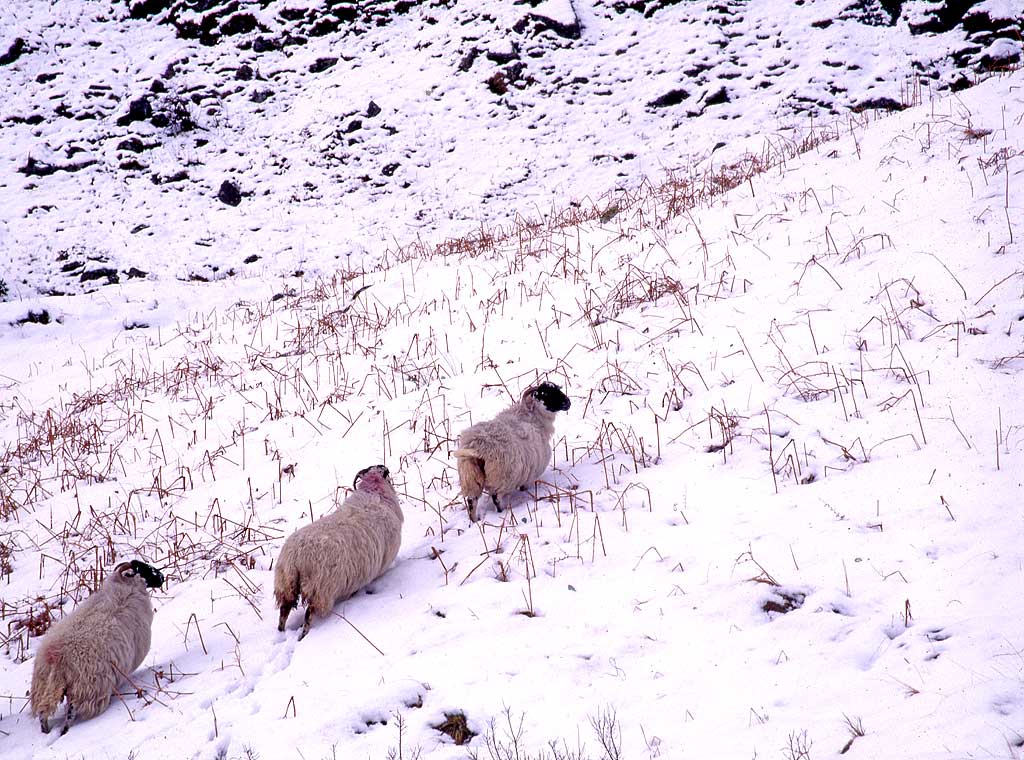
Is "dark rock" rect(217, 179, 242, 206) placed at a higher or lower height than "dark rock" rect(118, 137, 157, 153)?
lower

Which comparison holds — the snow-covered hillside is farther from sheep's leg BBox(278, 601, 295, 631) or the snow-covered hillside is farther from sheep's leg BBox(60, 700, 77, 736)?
sheep's leg BBox(60, 700, 77, 736)

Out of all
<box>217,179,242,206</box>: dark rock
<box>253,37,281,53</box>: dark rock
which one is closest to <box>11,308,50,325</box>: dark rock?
<box>217,179,242,206</box>: dark rock

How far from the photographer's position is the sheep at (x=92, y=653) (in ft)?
10.1

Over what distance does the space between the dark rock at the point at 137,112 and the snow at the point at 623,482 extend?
1309 centimetres

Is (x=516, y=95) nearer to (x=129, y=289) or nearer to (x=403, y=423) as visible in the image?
(x=129, y=289)

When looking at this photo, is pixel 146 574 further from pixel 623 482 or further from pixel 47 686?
pixel 623 482

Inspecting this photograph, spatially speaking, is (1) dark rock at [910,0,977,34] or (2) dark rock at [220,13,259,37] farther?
(2) dark rock at [220,13,259,37]

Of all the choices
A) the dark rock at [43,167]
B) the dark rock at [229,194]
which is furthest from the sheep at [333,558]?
the dark rock at [43,167]

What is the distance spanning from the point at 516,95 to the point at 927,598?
2240 centimetres

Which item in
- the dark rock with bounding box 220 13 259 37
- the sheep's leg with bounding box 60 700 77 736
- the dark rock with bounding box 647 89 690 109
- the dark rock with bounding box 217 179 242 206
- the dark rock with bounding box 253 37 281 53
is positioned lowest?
the dark rock with bounding box 217 179 242 206

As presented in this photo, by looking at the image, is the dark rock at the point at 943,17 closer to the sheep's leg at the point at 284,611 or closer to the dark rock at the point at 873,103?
the dark rock at the point at 873,103

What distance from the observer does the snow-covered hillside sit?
17.7m

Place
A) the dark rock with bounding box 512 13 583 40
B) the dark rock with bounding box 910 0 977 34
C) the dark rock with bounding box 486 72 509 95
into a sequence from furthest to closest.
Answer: the dark rock with bounding box 512 13 583 40
the dark rock with bounding box 486 72 509 95
the dark rock with bounding box 910 0 977 34

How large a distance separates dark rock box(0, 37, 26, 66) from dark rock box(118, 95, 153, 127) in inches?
228
